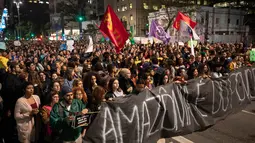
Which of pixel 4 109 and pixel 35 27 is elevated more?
pixel 35 27

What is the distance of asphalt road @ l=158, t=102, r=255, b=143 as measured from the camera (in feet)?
16.2

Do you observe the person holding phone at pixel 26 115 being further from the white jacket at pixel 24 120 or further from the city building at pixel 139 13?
the city building at pixel 139 13

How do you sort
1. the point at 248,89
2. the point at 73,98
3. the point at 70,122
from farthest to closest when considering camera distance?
the point at 248,89, the point at 73,98, the point at 70,122

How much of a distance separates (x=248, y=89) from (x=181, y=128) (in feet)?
10.6

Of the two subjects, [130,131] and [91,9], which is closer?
[130,131]

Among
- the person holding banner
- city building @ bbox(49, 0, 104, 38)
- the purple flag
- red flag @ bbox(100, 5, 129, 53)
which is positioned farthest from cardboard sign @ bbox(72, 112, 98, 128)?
city building @ bbox(49, 0, 104, 38)

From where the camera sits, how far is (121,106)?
3.90m

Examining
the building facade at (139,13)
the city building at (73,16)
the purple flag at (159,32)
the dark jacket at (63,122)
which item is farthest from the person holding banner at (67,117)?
the city building at (73,16)

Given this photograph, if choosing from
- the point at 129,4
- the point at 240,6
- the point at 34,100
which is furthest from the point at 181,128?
the point at 240,6

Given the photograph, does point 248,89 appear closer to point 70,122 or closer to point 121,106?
point 121,106

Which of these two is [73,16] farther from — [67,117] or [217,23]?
[67,117]

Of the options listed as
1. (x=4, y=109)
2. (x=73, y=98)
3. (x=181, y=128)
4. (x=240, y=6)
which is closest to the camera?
(x=73, y=98)

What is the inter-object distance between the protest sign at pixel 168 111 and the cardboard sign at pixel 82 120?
0.11 meters

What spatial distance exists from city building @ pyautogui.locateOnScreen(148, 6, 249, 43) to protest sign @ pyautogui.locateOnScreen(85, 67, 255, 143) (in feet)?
96.6
